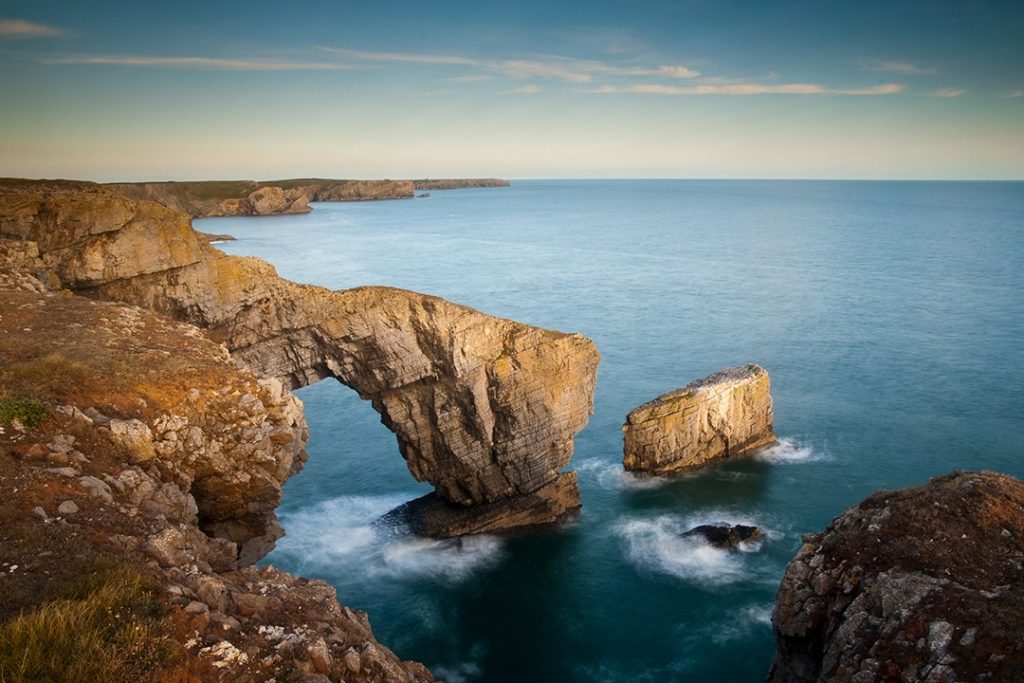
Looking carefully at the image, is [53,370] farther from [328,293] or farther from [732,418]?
[732,418]

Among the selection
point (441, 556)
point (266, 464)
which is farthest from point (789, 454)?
point (266, 464)

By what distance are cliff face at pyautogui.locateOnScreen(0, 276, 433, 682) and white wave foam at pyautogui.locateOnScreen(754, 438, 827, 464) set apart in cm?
3364

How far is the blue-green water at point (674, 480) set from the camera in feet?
96.0

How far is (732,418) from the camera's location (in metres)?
44.2

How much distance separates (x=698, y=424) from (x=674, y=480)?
3.91 metres

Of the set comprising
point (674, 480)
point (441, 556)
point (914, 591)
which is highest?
point (914, 591)

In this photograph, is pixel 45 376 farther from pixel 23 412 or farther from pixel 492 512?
pixel 492 512

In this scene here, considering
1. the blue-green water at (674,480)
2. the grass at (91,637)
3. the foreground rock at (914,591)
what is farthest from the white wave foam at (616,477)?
the grass at (91,637)

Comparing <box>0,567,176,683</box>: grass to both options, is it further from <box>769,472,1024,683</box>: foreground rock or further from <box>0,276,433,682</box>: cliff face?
<box>769,472,1024,683</box>: foreground rock

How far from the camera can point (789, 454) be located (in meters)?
45.3

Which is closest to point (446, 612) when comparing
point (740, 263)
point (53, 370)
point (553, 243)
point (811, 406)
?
point (53, 370)

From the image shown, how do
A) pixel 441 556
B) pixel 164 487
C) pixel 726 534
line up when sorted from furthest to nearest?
pixel 726 534
pixel 441 556
pixel 164 487

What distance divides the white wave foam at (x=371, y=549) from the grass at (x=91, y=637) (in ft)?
77.0

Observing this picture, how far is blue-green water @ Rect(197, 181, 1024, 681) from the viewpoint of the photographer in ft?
96.0
